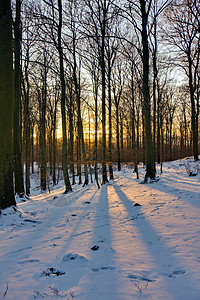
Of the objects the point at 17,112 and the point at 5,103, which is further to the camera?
the point at 17,112

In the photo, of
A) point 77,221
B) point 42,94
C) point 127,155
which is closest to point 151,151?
point 77,221

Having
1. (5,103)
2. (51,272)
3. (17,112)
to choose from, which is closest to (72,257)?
(51,272)

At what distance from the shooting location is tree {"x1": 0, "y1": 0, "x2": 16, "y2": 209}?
5426 mm

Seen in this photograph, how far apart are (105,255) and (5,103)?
5.13 meters

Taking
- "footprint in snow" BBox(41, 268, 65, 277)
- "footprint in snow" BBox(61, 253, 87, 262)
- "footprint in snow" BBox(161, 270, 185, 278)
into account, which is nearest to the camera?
"footprint in snow" BBox(161, 270, 185, 278)

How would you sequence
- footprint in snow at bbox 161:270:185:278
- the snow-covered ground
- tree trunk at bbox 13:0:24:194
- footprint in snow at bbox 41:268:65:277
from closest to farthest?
1. the snow-covered ground
2. footprint in snow at bbox 161:270:185:278
3. footprint in snow at bbox 41:268:65:277
4. tree trunk at bbox 13:0:24:194

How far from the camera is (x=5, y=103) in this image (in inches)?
217

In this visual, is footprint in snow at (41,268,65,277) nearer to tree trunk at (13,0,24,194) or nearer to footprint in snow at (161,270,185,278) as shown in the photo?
footprint in snow at (161,270,185,278)

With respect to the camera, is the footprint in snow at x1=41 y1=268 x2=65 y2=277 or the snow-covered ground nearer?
the snow-covered ground

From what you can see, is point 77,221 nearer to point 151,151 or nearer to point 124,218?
point 124,218

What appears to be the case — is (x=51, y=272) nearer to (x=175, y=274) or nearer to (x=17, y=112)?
(x=175, y=274)

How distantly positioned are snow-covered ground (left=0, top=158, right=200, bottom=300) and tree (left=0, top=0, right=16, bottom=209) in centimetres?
70

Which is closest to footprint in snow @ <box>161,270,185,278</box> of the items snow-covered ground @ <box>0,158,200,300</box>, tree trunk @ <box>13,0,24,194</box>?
snow-covered ground @ <box>0,158,200,300</box>

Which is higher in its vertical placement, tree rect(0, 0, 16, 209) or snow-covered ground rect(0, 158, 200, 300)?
tree rect(0, 0, 16, 209)
